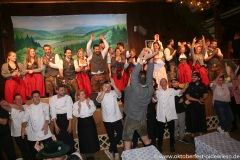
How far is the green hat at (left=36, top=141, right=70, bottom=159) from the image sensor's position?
2299 millimetres

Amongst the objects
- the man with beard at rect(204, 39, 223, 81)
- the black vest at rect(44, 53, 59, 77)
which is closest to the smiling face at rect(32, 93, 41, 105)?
the black vest at rect(44, 53, 59, 77)

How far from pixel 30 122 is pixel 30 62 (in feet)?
7.75

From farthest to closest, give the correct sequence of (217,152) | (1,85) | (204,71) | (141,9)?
(141,9) → (1,85) → (204,71) → (217,152)

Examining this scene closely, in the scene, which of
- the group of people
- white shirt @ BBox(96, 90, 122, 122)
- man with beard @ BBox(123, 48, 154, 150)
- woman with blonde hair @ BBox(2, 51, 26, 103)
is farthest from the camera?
woman with blonde hair @ BBox(2, 51, 26, 103)

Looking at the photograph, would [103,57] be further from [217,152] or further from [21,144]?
[217,152]

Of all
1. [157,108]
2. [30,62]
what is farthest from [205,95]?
[30,62]

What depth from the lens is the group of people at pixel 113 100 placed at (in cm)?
395

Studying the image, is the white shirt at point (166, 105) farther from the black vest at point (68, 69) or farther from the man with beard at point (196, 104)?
the black vest at point (68, 69)

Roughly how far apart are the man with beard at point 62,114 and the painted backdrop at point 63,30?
4.66 meters

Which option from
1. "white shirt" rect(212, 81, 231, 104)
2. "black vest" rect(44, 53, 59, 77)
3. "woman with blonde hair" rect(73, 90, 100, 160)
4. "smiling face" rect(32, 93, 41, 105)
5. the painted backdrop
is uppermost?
the painted backdrop

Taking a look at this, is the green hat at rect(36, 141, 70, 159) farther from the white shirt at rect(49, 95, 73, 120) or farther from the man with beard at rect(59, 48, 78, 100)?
the man with beard at rect(59, 48, 78, 100)

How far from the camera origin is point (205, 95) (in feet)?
17.6

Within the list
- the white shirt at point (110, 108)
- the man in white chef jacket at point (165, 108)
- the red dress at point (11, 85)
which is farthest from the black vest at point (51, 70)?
the man in white chef jacket at point (165, 108)

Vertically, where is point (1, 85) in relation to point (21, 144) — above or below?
above
